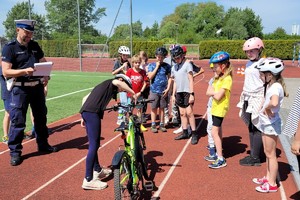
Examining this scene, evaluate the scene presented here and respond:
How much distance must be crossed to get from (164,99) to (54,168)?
3314 millimetres

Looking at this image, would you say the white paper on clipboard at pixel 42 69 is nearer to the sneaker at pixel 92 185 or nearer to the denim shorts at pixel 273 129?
the sneaker at pixel 92 185

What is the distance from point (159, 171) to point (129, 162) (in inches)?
62.1

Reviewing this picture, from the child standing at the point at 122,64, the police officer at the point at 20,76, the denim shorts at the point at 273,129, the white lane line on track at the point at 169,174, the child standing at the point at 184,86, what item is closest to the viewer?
the denim shorts at the point at 273,129

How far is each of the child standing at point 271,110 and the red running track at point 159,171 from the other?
9.8 inches

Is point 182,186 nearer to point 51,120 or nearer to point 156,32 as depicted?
point 51,120

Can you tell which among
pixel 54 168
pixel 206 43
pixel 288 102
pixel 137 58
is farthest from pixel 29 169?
pixel 206 43

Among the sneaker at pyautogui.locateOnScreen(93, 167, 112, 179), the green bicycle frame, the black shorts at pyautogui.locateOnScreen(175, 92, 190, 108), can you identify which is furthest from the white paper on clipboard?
the black shorts at pyautogui.locateOnScreen(175, 92, 190, 108)

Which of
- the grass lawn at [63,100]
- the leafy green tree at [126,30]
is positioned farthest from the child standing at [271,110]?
the leafy green tree at [126,30]

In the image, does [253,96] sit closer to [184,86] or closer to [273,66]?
[273,66]

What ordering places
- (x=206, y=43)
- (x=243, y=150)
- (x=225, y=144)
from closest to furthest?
(x=243, y=150) < (x=225, y=144) < (x=206, y=43)

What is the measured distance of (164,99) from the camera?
308 inches

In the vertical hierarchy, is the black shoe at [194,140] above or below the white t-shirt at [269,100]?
below

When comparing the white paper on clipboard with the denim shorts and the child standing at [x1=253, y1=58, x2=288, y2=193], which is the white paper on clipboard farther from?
the denim shorts

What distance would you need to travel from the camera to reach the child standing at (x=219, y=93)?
523cm
